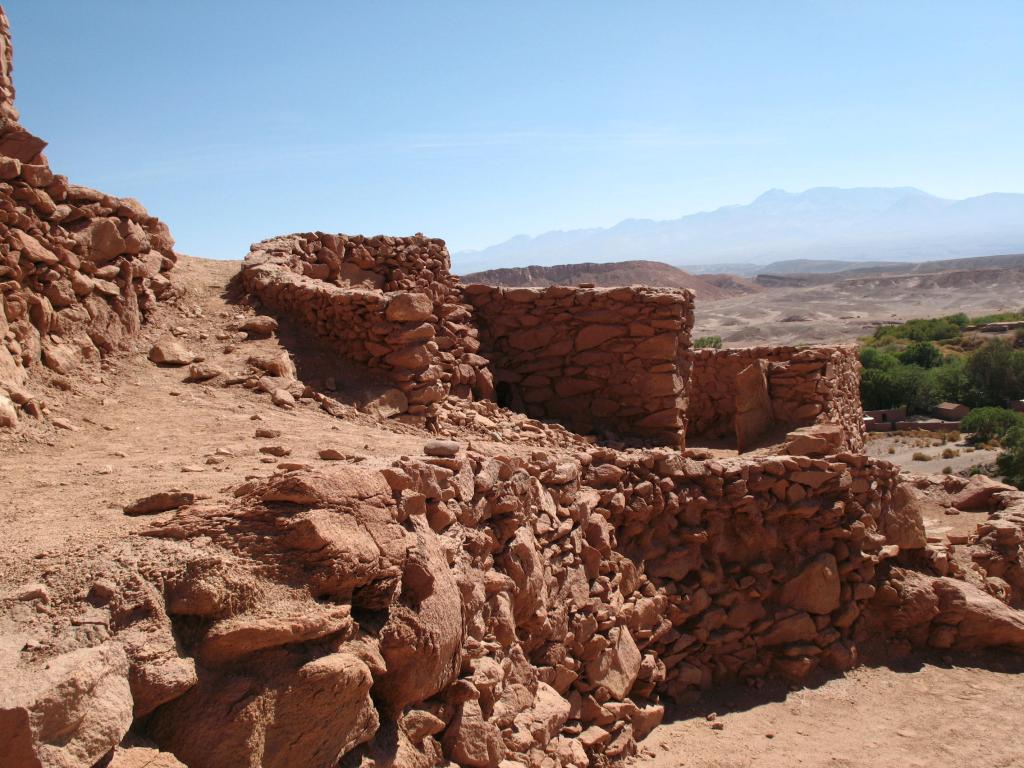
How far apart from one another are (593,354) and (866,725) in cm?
441

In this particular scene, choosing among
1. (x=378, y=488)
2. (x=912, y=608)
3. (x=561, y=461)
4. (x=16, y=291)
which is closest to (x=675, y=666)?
(x=561, y=461)

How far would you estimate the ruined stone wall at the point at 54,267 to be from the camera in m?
5.60

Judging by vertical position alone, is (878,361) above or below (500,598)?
below

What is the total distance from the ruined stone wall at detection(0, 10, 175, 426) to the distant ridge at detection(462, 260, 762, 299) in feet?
80.7

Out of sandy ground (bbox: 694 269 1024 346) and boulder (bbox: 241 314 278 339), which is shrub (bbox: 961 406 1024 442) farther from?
sandy ground (bbox: 694 269 1024 346)

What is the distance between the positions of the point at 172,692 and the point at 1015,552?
7.93 m

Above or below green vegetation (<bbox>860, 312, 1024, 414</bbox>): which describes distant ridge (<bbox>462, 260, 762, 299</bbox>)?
above

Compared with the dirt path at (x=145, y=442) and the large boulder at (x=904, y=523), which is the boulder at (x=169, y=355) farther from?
the large boulder at (x=904, y=523)

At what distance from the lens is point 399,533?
379 centimetres

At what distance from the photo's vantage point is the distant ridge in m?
46.8

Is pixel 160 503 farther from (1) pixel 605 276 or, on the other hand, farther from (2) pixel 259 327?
(1) pixel 605 276

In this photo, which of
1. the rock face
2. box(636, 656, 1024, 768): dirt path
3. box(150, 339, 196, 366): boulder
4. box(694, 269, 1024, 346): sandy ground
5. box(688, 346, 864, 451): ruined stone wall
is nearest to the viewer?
box(636, 656, 1024, 768): dirt path

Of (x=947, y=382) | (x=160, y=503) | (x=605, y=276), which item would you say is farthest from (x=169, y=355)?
(x=605, y=276)

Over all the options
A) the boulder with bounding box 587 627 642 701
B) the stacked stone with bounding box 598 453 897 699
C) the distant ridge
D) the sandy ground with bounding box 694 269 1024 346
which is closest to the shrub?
the distant ridge
